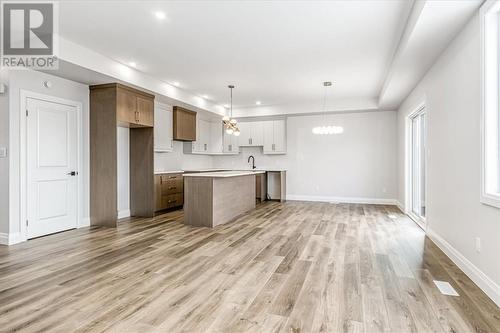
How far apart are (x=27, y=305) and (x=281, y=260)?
237cm

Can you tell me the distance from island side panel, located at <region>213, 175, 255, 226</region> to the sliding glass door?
3427 mm

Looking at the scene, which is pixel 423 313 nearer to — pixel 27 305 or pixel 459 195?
pixel 459 195

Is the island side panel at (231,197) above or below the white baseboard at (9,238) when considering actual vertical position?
above

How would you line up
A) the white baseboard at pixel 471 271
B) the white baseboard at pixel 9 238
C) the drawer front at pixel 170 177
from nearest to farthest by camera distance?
the white baseboard at pixel 471 271 < the white baseboard at pixel 9 238 < the drawer front at pixel 170 177

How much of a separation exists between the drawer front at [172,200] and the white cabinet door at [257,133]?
2.92 m

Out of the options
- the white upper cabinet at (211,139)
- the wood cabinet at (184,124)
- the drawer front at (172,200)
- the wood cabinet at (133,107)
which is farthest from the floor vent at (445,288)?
the white upper cabinet at (211,139)

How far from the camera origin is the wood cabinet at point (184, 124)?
7.05 meters

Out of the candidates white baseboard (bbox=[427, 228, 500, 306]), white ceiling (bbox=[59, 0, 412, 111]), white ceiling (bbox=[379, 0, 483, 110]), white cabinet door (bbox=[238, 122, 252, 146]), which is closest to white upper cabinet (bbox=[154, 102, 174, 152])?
white ceiling (bbox=[59, 0, 412, 111])

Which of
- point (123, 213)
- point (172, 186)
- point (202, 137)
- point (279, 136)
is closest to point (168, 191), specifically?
point (172, 186)

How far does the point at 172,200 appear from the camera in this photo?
6.70 m

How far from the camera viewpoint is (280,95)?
23.5ft

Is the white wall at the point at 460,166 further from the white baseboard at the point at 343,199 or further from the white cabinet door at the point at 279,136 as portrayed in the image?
the white cabinet door at the point at 279,136

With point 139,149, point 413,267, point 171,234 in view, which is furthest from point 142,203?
point 413,267

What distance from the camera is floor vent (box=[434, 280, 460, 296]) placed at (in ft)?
8.09
